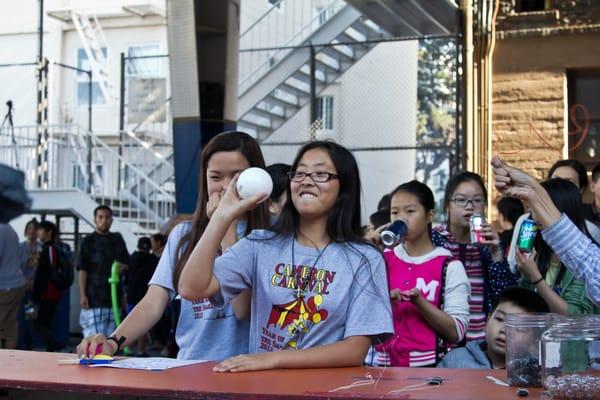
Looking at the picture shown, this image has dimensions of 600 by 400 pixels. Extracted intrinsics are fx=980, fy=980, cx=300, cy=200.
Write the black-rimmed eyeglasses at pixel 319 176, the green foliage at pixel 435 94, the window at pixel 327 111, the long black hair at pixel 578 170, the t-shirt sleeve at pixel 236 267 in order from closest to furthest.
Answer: the t-shirt sleeve at pixel 236 267 < the black-rimmed eyeglasses at pixel 319 176 < the long black hair at pixel 578 170 < the green foliage at pixel 435 94 < the window at pixel 327 111

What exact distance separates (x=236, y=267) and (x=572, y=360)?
1.14 m

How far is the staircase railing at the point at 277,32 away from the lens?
14242 mm

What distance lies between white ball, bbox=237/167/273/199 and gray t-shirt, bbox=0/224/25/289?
22.7 ft

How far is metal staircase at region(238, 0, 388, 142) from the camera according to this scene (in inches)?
546

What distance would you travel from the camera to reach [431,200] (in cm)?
505

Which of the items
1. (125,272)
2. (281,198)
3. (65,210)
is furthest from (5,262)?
(281,198)

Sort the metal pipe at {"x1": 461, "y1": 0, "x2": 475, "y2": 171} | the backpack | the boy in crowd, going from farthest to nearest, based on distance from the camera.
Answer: the backpack
the metal pipe at {"x1": 461, "y1": 0, "x2": 475, "y2": 171}
the boy in crowd

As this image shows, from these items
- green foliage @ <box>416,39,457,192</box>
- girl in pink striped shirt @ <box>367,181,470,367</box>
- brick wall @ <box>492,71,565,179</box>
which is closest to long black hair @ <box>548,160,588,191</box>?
girl in pink striped shirt @ <box>367,181,470,367</box>

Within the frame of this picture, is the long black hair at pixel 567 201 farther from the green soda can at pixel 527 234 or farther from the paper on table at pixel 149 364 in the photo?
the paper on table at pixel 149 364

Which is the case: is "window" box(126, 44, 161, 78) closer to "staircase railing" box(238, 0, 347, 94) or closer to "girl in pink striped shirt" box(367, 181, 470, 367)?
"staircase railing" box(238, 0, 347, 94)

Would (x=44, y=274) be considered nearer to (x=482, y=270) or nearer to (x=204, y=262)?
(x=482, y=270)

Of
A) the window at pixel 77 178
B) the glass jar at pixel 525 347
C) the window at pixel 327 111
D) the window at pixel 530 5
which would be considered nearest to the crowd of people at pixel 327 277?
the glass jar at pixel 525 347

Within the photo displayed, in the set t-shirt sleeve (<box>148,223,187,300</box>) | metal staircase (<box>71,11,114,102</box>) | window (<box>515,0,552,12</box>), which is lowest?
t-shirt sleeve (<box>148,223,187,300</box>)

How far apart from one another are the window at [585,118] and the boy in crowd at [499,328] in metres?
6.34
